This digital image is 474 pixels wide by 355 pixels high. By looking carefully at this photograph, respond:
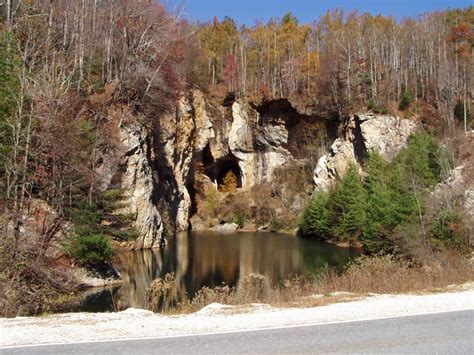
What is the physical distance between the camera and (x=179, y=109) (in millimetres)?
49656

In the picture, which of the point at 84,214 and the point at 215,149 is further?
the point at 215,149

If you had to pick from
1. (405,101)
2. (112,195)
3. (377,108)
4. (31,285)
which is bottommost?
(31,285)

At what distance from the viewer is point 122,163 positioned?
32969 millimetres

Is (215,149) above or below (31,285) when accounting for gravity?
above

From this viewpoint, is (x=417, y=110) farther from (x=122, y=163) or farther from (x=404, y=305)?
(x=404, y=305)

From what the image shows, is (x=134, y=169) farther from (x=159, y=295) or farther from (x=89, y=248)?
(x=159, y=295)

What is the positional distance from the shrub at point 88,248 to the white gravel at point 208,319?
11619 millimetres

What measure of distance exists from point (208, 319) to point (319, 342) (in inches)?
91.0

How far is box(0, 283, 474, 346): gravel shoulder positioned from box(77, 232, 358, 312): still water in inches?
289

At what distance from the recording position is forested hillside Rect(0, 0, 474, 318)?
1889cm

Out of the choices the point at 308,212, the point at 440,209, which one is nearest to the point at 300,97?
the point at 308,212

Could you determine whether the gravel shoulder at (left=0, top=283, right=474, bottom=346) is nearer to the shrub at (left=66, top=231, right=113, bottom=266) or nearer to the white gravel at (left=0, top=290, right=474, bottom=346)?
the white gravel at (left=0, top=290, right=474, bottom=346)

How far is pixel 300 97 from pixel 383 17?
23398 mm

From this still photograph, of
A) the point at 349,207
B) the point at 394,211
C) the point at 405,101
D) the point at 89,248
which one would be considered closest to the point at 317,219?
the point at 349,207
